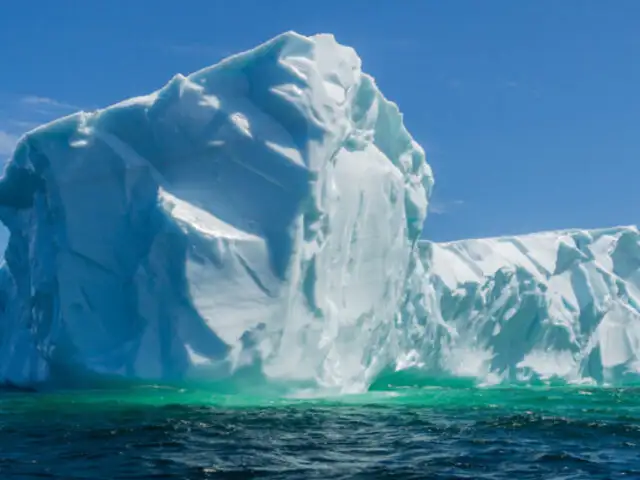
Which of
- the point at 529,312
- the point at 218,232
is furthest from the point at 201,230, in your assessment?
the point at 529,312

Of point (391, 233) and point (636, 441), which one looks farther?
point (391, 233)

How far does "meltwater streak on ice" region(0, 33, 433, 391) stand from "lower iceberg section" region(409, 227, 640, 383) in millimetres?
5777

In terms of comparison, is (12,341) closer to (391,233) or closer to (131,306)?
(131,306)

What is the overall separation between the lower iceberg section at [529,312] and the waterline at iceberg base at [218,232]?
12.4ft

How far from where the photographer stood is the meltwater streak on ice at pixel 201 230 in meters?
13.4

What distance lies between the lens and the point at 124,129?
1436cm

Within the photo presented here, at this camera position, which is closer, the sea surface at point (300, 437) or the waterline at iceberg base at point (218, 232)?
A: the sea surface at point (300, 437)

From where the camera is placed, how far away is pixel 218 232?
44.7 feet

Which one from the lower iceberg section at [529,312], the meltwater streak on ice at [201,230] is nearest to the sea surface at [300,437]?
the meltwater streak on ice at [201,230]

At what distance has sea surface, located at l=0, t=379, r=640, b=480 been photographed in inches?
301

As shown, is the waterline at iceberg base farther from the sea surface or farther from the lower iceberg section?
the lower iceberg section

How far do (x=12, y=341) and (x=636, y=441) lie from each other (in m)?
12.5

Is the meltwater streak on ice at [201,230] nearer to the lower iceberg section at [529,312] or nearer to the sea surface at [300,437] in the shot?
the sea surface at [300,437]

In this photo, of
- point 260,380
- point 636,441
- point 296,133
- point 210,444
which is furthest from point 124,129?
point 636,441
